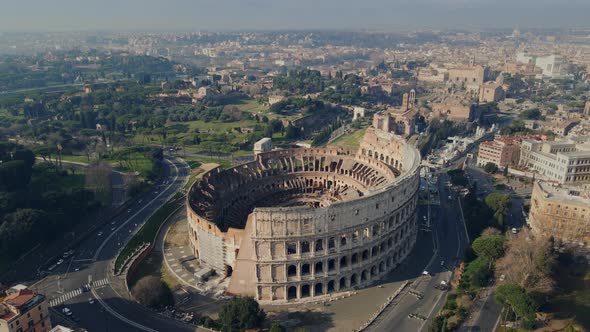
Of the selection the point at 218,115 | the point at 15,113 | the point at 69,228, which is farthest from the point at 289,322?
the point at 15,113

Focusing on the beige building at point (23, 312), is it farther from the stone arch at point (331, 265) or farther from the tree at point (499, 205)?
the tree at point (499, 205)

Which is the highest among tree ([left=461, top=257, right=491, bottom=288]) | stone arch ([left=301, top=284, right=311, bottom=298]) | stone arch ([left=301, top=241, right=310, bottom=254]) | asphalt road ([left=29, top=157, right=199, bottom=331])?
stone arch ([left=301, top=241, right=310, bottom=254])

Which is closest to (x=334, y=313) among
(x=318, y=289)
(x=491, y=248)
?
(x=318, y=289)

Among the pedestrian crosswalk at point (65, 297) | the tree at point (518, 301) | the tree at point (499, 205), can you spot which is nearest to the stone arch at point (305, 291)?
the tree at point (518, 301)

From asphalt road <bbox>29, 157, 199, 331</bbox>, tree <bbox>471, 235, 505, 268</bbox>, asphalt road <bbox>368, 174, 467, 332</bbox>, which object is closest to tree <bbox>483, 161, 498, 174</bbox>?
asphalt road <bbox>368, 174, 467, 332</bbox>

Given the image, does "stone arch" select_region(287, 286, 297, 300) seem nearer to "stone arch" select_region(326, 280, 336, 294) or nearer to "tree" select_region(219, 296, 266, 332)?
"stone arch" select_region(326, 280, 336, 294)

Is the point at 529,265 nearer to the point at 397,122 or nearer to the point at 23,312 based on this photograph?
the point at 23,312
